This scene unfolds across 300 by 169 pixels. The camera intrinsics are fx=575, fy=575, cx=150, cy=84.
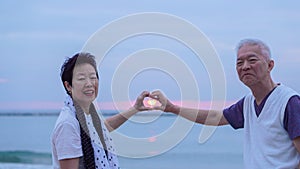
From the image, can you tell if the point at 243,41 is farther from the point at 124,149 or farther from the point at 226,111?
the point at 124,149

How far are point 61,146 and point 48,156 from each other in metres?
13.2

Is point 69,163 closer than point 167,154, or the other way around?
point 69,163

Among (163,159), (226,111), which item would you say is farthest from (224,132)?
(226,111)

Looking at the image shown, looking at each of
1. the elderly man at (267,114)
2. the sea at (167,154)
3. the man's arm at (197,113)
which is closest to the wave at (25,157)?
the sea at (167,154)

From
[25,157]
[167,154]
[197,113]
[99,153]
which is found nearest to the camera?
[99,153]

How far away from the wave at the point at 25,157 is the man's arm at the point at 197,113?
473 inches

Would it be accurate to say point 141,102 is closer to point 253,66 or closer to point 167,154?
point 253,66

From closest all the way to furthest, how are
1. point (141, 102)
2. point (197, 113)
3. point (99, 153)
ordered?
point (99, 153)
point (141, 102)
point (197, 113)

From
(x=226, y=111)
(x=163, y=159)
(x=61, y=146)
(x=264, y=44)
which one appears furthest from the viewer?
(x=163, y=159)

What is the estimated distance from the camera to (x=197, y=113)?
2385mm

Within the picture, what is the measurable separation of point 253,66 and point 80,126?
0.63m

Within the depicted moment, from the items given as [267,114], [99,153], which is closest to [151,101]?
[99,153]

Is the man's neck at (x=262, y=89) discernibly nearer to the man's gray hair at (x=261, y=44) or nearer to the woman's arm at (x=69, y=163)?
the man's gray hair at (x=261, y=44)

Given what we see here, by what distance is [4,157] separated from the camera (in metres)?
15.1
